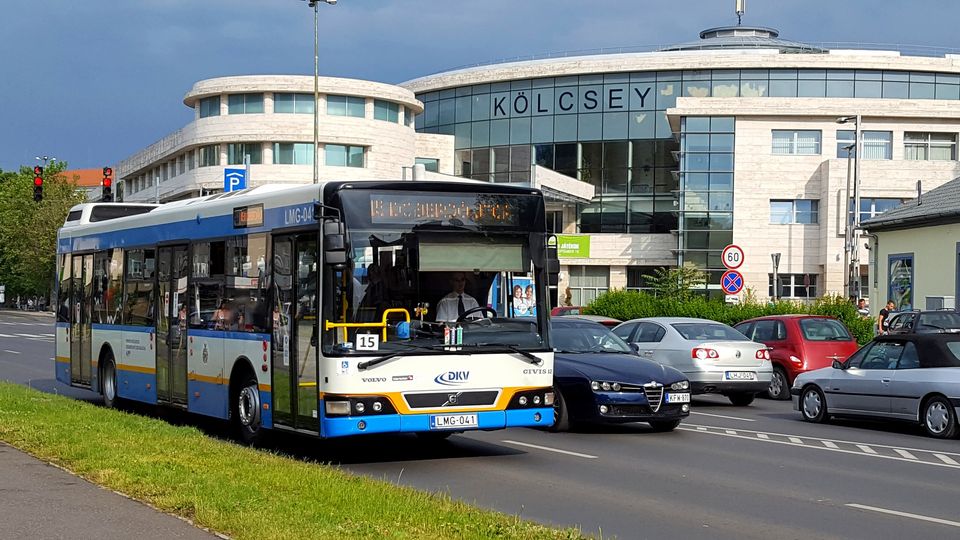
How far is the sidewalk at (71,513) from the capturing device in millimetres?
8234

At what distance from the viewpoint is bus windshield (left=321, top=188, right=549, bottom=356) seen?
12219mm

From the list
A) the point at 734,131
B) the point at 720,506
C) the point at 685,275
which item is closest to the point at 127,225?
the point at 720,506

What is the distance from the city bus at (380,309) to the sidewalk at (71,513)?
8.99 ft

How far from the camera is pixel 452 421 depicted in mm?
12562

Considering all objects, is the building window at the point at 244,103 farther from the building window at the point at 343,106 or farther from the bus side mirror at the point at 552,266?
the bus side mirror at the point at 552,266

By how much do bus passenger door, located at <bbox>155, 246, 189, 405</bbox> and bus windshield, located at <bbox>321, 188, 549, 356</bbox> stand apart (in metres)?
4.33

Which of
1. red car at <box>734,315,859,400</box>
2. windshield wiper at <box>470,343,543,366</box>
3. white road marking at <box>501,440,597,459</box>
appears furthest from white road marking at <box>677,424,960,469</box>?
red car at <box>734,315,859,400</box>

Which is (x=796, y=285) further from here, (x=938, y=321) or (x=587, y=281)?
(x=938, y=321)

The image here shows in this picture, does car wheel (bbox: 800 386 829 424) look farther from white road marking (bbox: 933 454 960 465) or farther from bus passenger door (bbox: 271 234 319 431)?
bus passenger door (bbox: 271 234 319 431)

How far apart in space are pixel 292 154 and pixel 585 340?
5345cm

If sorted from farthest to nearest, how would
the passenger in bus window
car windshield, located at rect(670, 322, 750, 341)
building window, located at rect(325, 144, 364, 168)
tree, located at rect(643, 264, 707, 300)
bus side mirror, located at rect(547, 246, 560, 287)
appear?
1. building window, located at rect(325, 144, 364, 168)
2. tree, located at rect(643, 264, 707, 300)
3. car windshield, located at rect(670, 322, 750, 341)
4. bus side mirror, located at rect(547, 246, 560, 287)
5. the passenger in bus window

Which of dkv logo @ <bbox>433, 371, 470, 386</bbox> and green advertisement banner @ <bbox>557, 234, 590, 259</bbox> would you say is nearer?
dkv logo @ <bbox>433, 371, 470, 386</bbox>

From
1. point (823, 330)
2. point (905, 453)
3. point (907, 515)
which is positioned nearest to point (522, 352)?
point (907, 515)

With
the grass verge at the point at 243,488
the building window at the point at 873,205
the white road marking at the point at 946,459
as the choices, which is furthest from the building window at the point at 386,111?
the white road marking at the point at 946,459
